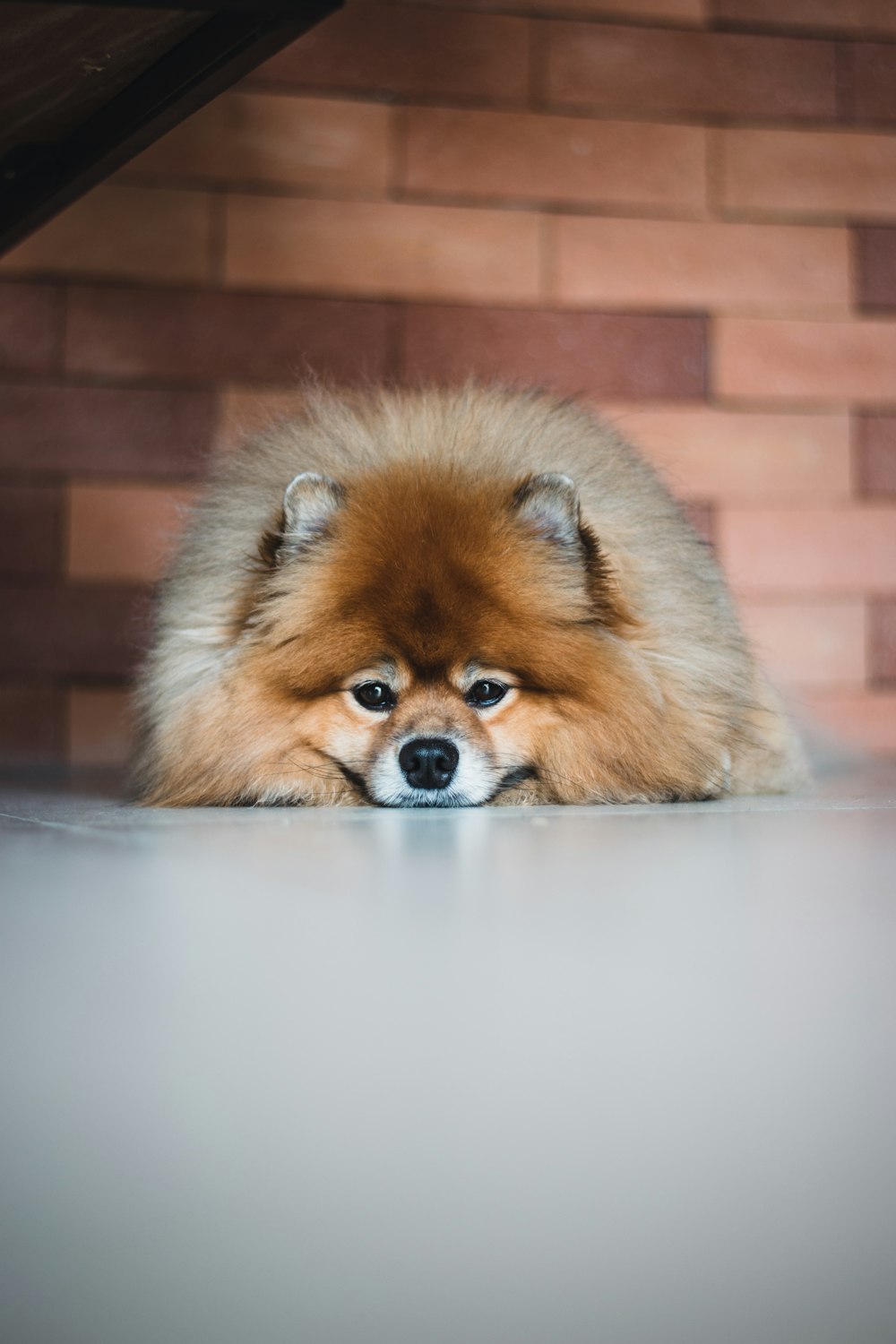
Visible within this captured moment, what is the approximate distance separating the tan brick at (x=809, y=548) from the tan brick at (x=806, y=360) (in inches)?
13.9

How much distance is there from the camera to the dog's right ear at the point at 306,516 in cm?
219

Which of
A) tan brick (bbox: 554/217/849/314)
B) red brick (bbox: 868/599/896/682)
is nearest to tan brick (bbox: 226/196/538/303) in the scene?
tan brick (bbox: 554/217/849/314)

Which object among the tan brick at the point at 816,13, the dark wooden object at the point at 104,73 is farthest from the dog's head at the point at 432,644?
the tan brick at the point at 816,13

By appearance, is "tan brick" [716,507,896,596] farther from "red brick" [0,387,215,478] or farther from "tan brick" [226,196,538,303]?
"red brick" [0,387,215,478]

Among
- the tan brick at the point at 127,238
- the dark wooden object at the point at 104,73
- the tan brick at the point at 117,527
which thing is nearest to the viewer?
the dark wooden object at the point at 104,73

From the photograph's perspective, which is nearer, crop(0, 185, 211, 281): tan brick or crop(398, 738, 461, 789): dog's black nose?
crop(398, 738, 461, 789): dog's black nose

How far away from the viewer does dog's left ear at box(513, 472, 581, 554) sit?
7.04ft

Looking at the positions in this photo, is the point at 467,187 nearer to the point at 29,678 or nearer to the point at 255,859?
the point at 29,678

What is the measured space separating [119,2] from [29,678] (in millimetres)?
2452

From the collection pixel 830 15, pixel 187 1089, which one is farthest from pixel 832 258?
pixel 187 1089

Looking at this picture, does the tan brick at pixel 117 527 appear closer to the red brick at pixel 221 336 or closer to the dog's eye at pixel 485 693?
the red brick at pixel 221 336

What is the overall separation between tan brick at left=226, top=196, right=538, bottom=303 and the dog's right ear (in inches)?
65.5

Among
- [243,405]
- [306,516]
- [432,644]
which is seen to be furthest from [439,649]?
[243,405]

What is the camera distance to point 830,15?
152 inches
